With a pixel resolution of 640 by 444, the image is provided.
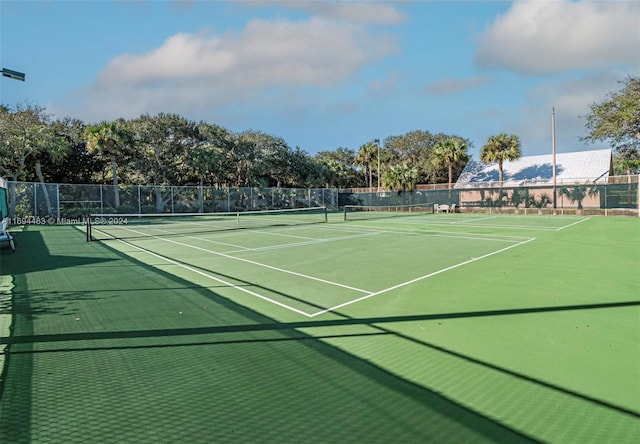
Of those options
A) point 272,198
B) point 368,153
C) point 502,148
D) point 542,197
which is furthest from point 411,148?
point 542,197

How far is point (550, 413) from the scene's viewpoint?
10.1ft

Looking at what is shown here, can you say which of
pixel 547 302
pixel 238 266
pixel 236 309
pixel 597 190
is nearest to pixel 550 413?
pixel 547 302

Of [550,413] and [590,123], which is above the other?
[590,123]

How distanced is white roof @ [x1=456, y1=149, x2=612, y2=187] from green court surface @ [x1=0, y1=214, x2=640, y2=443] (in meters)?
37.3

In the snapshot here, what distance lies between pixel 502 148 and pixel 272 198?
83.7 feet

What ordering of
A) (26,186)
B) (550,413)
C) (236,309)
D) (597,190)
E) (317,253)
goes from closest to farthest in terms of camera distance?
(550,413) < (236,309) < (317,253) < (26,186) < (597,190)

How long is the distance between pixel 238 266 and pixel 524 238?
11574 mm

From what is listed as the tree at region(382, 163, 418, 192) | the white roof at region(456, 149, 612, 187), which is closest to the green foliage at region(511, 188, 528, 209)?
the white roof at region(456, 149, 612, 187)

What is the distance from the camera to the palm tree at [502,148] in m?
41.8

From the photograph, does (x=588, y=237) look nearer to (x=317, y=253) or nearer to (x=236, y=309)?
(x=317, y=253)

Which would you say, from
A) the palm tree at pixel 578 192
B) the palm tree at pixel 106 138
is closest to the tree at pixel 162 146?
the palm tree at pixel 106 138

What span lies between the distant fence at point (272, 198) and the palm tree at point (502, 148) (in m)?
6.06

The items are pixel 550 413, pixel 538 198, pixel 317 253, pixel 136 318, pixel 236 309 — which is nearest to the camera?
pixel 550 413

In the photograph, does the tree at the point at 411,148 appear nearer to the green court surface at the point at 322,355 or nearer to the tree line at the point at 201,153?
the tree line at the point at 201,153
